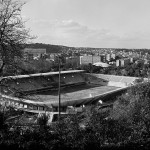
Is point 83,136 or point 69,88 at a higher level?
point 83,136

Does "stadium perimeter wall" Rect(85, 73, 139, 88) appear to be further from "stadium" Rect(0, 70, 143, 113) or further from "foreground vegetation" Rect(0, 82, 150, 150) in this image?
"foreground vegetation" Rect(0, 82, 150, 150)

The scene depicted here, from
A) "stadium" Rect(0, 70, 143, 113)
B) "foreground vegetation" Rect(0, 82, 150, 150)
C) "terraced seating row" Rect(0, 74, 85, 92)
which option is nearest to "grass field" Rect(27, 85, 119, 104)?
"stadium" Rect(0, 70, 143, 113)

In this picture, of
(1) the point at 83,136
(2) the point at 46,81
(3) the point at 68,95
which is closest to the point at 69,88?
(2) the point at 46,81

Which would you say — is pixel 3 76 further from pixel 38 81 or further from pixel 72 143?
pixel 38 81

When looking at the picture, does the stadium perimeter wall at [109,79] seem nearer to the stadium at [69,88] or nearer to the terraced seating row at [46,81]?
the stadium at [69,88]

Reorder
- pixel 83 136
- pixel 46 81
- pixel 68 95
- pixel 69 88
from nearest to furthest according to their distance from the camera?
pixel 83 136 → pixel 68 95 → pixel 46 81 → pixel 69 88

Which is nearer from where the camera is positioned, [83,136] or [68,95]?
[83,136]

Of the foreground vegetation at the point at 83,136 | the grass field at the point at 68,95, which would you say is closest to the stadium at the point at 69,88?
the grass field at the point at 68,95

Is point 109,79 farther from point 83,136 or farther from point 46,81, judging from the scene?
point 83,136
